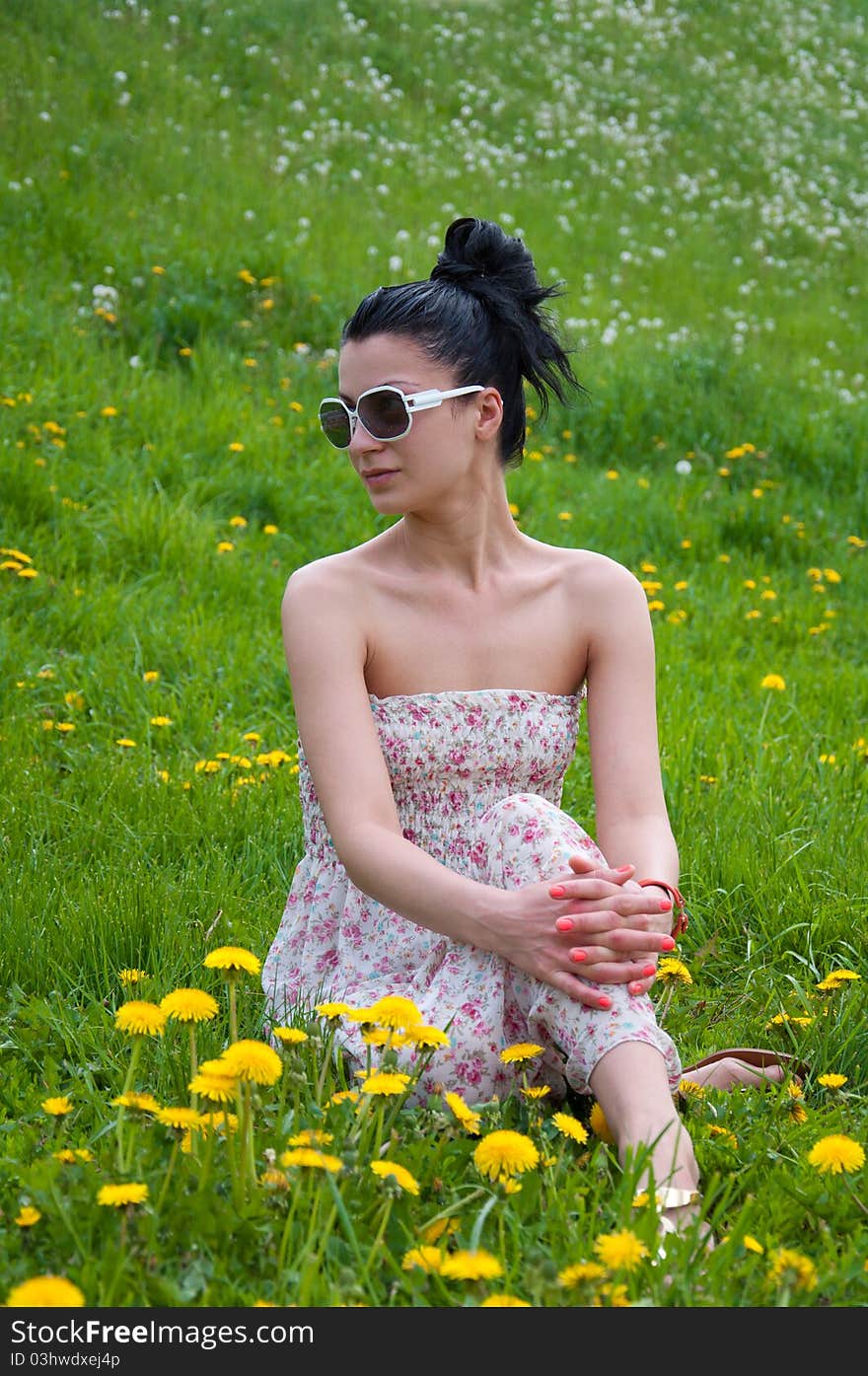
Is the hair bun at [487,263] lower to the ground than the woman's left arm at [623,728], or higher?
higher

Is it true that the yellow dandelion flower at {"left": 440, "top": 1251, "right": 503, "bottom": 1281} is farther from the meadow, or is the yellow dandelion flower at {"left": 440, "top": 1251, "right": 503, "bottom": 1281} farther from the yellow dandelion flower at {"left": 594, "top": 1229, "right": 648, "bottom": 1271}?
the yellow dandelion flower at {"left": 594, "top": 1229, "right": 648, "bottom": 1271}

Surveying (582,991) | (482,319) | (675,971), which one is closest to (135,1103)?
(582,991)

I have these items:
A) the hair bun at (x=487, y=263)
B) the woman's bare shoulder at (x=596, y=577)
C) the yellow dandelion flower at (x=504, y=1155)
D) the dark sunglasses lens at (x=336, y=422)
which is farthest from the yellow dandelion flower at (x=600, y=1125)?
the hair bun at (x=487, y=263)

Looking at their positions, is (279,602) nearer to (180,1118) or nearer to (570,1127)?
(570,1127)

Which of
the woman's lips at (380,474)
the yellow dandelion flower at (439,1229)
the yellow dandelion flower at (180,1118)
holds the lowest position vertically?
the yellow dandelion flower at (439,1229)

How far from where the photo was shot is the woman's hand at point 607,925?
2252 mm

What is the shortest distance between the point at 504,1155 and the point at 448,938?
630 mm

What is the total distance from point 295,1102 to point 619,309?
8024mm

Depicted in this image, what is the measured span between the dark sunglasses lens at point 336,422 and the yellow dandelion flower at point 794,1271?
5.23 ft

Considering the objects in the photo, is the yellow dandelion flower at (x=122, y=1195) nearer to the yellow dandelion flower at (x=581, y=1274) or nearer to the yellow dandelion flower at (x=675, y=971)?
the yellow dandelion flower at (x=581, y=1274)

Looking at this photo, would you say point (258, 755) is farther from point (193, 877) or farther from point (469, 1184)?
point (469, 1184)

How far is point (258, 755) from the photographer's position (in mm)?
4102

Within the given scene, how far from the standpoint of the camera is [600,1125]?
2287 millimetres
